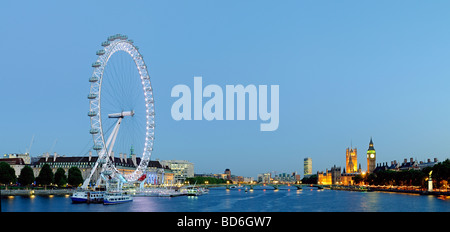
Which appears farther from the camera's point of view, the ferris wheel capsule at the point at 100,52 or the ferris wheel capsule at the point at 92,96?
the ferris wheel capsule at the point at 100,52

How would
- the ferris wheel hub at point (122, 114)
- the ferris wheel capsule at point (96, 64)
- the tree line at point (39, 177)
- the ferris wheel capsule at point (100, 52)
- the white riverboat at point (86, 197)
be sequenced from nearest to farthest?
the ferris wheel capsule at point (96, 64) → the ferris wheel capsule at point (100, 52) → the white riverboat at point (86, 197) → the ferris wheel hub at point (122, 114) → the tree line at point (39, 177)

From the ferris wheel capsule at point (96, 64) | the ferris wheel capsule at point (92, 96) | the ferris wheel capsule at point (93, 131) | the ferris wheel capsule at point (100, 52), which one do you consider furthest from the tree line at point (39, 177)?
the ferris wheel capsule at point (100, 52)

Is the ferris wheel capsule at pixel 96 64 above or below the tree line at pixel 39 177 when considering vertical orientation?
above

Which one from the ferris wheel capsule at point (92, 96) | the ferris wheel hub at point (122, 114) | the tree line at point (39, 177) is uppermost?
the ferris wheel capsule at point (92, 96)

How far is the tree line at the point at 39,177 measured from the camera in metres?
85.1

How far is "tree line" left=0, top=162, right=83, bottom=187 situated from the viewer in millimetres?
85125

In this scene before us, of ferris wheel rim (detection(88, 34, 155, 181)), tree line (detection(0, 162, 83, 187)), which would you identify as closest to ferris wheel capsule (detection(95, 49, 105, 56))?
ferris wheel rim (detection(88, 34, 155, 181))

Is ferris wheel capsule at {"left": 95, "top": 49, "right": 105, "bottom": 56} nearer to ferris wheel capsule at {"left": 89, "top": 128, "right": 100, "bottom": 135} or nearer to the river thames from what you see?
ferris wheel capsule at {"left": 89, "top": 128, "right": 100, "bottom": 135}

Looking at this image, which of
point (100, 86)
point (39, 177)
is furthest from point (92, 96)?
point (39, 177)

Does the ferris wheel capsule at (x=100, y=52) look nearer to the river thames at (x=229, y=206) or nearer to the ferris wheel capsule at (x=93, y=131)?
the ferris wheel capsule at (x=93, y=131)

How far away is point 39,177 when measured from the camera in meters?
92.4

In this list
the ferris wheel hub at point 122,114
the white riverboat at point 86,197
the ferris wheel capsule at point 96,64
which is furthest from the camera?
the ferris wheel hub at point 122,114
